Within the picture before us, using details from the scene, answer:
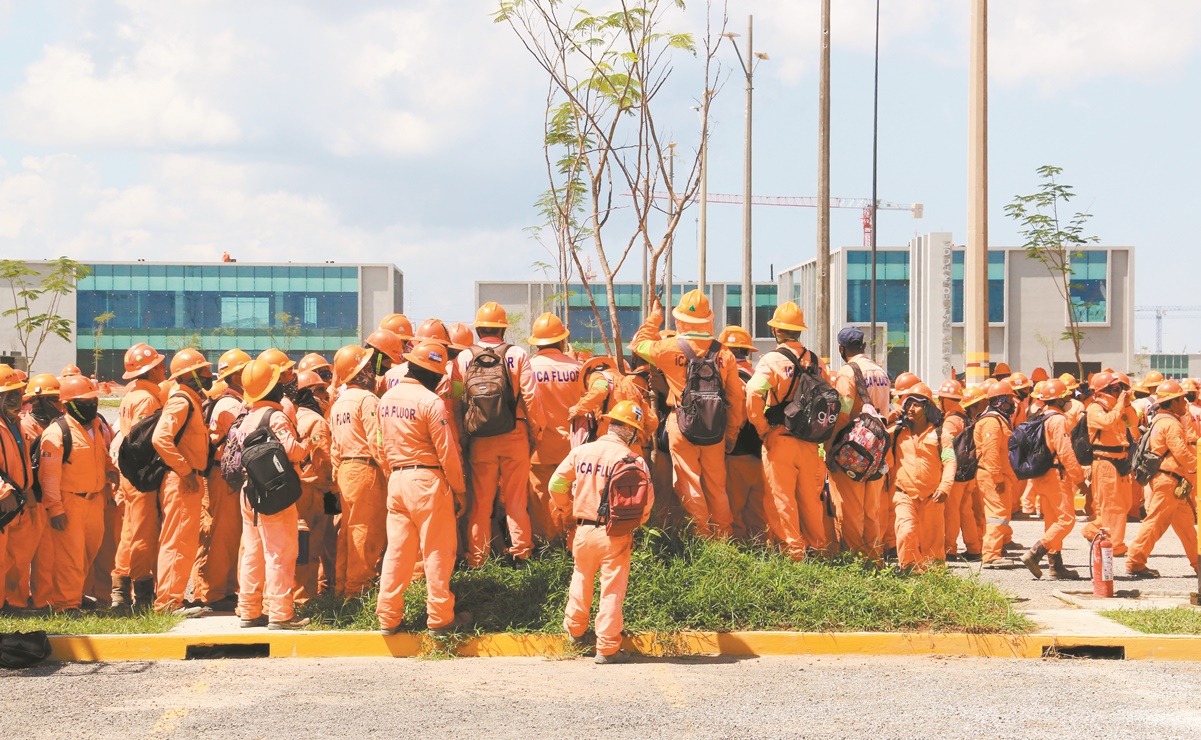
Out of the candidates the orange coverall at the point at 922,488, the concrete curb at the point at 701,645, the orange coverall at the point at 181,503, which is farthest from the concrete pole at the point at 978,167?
the orange coverall at the point at 181,503

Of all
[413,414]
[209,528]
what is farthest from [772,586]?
[209,528]

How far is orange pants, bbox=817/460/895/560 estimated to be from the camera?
10.6 m

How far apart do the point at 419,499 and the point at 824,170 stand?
1159 cm

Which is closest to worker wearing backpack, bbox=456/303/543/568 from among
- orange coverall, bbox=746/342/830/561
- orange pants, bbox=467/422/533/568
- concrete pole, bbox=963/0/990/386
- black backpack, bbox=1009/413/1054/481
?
orange pants, bbox=467/422/533/568

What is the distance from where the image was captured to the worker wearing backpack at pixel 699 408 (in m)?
9.84

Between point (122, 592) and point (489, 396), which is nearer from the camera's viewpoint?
point (489, 396)

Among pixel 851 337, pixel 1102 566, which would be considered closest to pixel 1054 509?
pixel 1102 566

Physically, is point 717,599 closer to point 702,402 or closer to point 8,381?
point 702,402

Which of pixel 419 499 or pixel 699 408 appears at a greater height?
pixel 699 408

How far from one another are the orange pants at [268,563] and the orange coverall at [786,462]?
381 cm

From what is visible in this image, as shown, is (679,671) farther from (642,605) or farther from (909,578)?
(909,578)

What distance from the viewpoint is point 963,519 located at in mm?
13969

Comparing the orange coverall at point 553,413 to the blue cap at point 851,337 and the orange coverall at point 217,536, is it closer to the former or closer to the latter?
the blue cap at point 851,337

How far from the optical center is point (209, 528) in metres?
10.2
